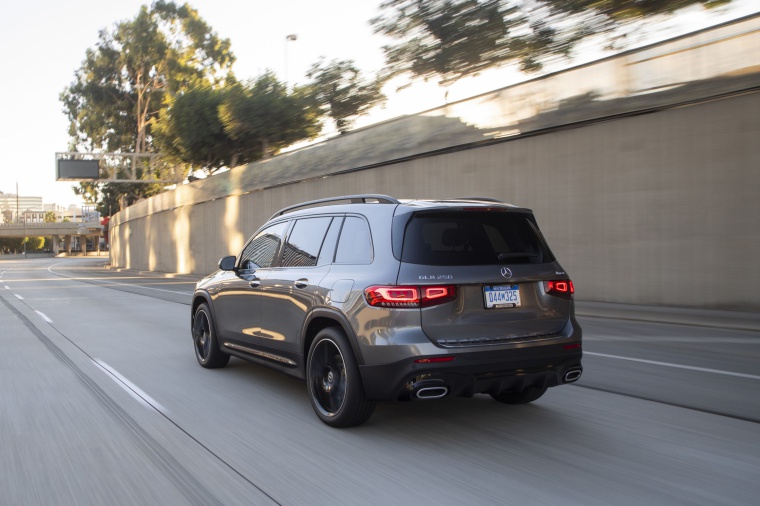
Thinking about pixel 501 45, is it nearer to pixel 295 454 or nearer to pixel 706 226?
pixel 706 226

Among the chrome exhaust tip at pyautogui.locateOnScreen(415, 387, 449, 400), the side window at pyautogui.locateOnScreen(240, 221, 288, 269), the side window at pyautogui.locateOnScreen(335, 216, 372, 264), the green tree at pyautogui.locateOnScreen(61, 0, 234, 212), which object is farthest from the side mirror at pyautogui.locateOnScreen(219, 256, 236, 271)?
the green tree at pyautogui.locateOnScreen(61, 0, 234, 212)

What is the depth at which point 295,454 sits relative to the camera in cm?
470

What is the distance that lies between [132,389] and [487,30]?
19.3 metres

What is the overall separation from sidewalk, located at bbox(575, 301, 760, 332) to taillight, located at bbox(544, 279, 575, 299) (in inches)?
248

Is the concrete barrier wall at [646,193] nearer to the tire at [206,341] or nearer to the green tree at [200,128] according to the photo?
the tire at [206,341]

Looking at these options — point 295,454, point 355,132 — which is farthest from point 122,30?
point 295,454

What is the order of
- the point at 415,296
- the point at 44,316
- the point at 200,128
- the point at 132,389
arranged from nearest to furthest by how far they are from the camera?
the point at 415,296 < the point at 132,389 < the point at 44,316 < the point at 200,128

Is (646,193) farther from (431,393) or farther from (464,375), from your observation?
(431,393)

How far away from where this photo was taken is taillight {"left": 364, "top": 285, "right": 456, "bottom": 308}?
4.79 m

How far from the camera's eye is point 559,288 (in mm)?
5312

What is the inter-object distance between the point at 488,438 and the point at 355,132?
19977mm

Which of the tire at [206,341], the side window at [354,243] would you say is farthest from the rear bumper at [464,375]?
the tire at [206,341]

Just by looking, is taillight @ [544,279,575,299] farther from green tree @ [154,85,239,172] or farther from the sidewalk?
green tree @ [154,85,239,172]

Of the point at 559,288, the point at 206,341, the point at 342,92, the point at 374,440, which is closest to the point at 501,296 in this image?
the point at 559,288
